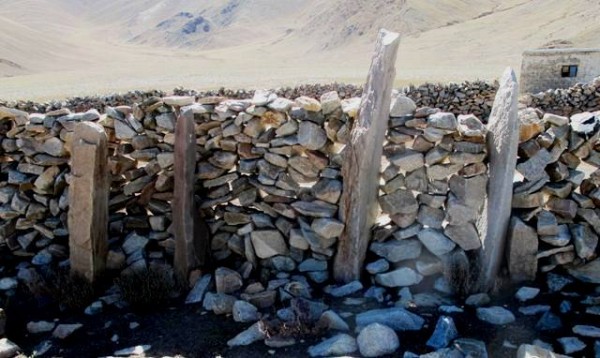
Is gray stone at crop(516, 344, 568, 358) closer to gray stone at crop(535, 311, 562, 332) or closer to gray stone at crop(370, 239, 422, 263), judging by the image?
gray stone at crop(535, 311, 562, 332)

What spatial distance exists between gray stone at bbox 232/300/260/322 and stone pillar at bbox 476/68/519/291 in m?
2.29

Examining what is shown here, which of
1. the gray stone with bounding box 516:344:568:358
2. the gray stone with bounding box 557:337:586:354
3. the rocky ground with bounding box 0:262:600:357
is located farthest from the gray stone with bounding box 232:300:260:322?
the gray stone with bounding box 557:337:586:354

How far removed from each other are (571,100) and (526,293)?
522 inches

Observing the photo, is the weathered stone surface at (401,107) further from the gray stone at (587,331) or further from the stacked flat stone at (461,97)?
the stacked flat stone at (461,97)

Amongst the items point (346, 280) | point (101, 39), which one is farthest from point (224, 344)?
point (101, 39)

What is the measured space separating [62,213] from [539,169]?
18.1ft

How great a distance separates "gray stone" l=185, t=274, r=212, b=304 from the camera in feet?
19.9

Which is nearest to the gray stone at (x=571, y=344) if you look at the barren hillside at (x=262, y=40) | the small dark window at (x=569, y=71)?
the small dark window at (x=569, y=71)

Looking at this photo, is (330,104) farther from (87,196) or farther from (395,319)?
(87,196)

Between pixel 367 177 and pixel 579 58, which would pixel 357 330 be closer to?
pixel 367 177

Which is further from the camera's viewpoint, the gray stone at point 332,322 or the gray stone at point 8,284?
the gray stone at point 8,284

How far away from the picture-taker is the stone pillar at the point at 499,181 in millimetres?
5566

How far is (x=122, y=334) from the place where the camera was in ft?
18.2

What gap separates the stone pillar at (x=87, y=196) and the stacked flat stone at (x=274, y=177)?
3.61 feet
